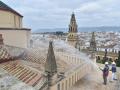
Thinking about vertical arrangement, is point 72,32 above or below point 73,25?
below

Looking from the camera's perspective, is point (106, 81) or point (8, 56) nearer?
point (8, 56)

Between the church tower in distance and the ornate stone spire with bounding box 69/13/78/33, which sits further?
the church tower in distance

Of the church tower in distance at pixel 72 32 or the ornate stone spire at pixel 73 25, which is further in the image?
the church tower in distance at pixel 72 32

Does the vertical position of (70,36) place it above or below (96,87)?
above

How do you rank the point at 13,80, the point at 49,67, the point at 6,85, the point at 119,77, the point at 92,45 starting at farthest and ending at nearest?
the point at 92,45
the point at 119,77
the point at 49,67
the point at 13,80
the point at 6,85

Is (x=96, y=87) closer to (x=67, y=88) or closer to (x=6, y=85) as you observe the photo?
(x=67, y=88)

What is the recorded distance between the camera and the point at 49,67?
7691mm

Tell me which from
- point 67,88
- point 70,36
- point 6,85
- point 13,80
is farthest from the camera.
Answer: point 70,36

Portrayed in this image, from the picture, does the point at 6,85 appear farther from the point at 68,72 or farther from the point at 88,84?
the point at 88,84

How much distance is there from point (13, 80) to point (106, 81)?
8.29 meters

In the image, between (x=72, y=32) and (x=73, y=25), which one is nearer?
(x=73, y=25)

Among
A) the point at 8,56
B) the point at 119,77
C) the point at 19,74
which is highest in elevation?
the point at 8,56

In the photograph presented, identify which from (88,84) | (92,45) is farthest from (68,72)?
(92,45)

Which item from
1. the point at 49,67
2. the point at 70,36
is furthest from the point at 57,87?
the point at 70,36
